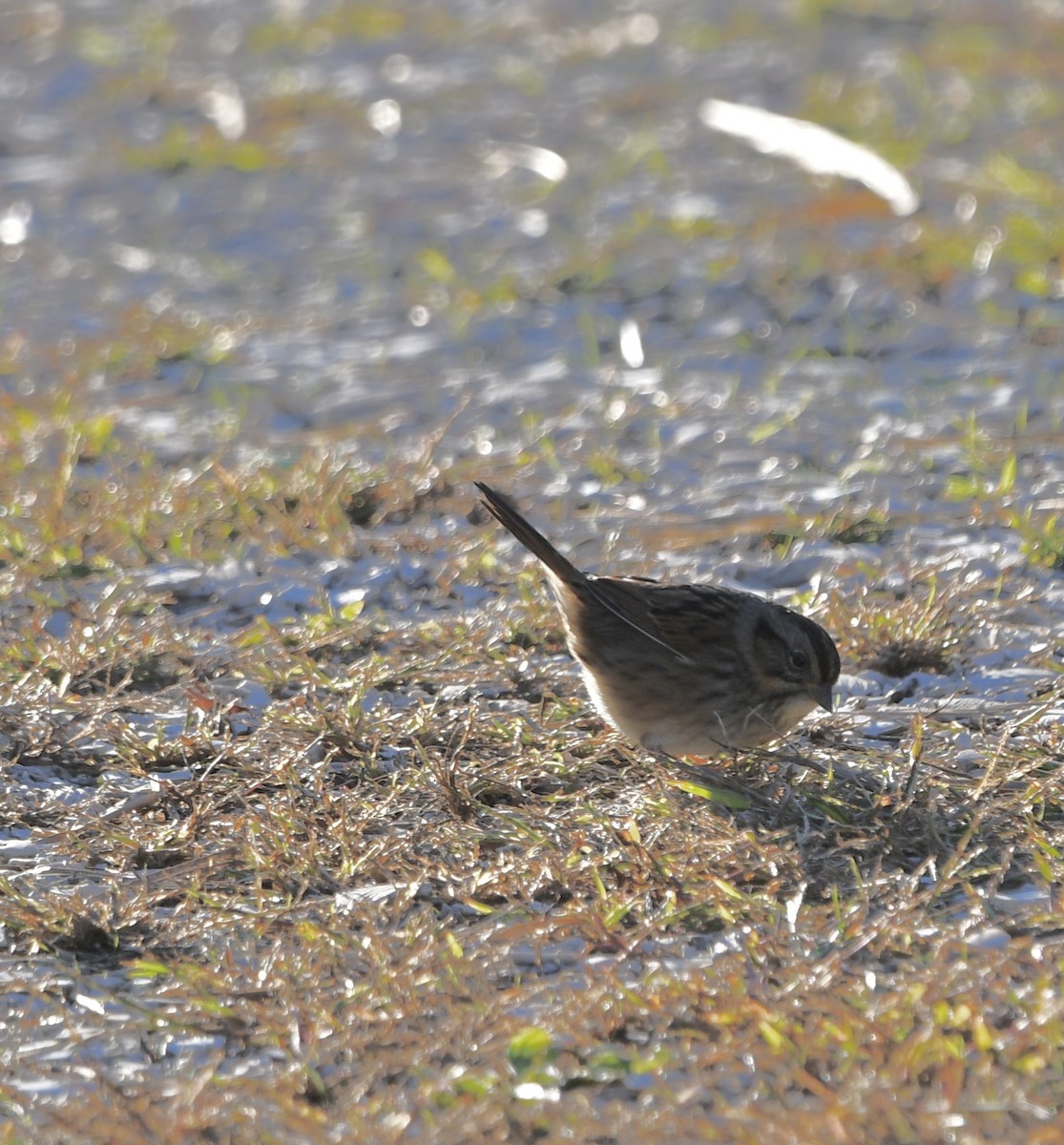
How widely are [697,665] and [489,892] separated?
1.00 m

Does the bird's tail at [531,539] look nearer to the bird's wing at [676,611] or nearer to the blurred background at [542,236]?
the bird's wing at [676,611]

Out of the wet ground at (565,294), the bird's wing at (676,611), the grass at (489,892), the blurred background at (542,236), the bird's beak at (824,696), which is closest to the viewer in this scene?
the grass at (489,892)

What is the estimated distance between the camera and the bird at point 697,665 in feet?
15.0

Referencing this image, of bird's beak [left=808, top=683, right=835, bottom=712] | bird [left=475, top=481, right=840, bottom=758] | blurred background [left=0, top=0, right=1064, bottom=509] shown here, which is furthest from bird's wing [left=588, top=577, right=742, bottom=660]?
blurred background [left=0, top=0, right=1064, bottom=509]

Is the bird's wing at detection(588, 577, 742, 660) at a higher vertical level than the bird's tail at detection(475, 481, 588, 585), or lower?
lower

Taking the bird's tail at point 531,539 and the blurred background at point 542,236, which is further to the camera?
the blurred background at point 542,236

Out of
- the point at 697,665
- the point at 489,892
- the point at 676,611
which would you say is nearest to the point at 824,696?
the point at 697,665

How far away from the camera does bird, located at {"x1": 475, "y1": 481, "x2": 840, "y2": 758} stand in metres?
4.57

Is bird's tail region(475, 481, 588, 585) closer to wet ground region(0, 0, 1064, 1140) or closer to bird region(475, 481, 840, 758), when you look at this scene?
bird region(475, 481, 840, 758)

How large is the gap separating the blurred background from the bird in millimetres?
1748

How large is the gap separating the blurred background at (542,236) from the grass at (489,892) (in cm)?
158

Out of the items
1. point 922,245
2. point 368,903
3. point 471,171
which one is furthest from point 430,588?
point 471,171

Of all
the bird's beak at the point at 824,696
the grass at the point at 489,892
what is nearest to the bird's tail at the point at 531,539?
the grass at the point at 489,892

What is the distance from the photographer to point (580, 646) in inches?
190
